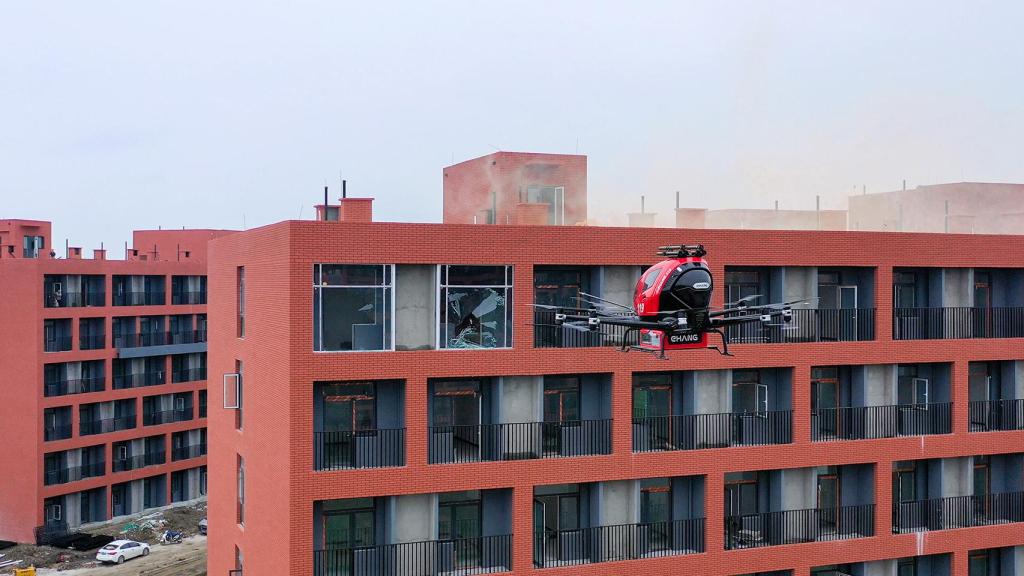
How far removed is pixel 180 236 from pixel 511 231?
57.4 meters

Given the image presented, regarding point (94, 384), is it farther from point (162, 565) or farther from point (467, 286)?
point (467, 286)

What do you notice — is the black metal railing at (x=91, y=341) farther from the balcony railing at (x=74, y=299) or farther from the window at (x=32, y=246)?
the window at (x=32, y=246)

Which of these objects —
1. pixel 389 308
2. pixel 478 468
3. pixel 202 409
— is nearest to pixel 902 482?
pixel 478 468

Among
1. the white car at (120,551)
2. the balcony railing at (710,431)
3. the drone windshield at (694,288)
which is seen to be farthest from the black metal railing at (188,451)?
the drone windshield at (694,288)

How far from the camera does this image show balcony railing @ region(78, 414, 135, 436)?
59.3 meters

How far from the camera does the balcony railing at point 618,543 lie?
86.4 ft

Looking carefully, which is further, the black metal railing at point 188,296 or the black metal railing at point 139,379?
the black metal railing at point 188,296

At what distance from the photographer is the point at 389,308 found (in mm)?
24750

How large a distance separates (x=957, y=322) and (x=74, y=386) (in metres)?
47.9

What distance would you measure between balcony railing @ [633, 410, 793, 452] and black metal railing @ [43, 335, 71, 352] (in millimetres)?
41598

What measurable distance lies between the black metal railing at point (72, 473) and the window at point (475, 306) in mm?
40614

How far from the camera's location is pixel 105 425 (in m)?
60.6

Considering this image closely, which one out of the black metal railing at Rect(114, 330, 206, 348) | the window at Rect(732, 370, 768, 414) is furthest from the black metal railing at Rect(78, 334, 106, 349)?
the window at Rect(732, 370, 768, 414)

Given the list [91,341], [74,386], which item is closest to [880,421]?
[74,386]
